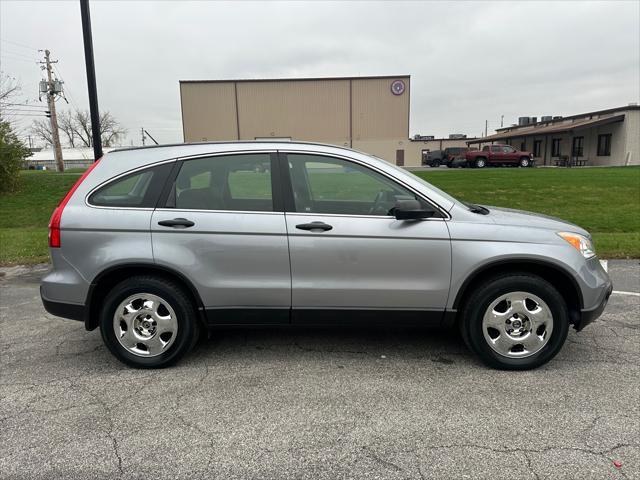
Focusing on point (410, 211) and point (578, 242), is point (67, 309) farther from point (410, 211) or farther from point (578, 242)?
point (578, 242)

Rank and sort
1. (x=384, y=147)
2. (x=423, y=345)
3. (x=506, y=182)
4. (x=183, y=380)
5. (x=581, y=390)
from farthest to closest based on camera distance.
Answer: (x=384, y=147)
(x=506, y=182)
(x=423, y=345)
(x=183, y=380)
(x=581, y=390)

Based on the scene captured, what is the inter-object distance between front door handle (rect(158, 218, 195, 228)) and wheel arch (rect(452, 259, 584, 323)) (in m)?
2.13

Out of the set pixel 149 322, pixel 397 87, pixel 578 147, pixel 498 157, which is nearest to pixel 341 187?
pixel 149 322

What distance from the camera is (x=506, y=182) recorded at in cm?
1639

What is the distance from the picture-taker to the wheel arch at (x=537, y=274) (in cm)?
332

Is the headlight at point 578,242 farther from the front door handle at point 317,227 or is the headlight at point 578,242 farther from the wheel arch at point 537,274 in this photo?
the front door handle at point 317,227

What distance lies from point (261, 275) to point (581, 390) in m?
2.48

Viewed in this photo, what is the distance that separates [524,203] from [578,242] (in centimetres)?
975

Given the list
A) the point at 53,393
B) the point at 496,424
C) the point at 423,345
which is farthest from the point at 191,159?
the point at 496,424

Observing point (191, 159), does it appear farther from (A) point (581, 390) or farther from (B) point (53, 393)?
(A) point (581, 390)

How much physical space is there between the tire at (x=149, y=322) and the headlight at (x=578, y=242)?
117 inches

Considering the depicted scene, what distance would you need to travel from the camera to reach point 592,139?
1401 inches

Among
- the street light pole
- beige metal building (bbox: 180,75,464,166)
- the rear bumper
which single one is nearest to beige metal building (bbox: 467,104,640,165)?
beige metal building (bbox: 180,75,464,166)

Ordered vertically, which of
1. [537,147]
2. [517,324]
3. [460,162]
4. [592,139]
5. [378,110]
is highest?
[378,110]
